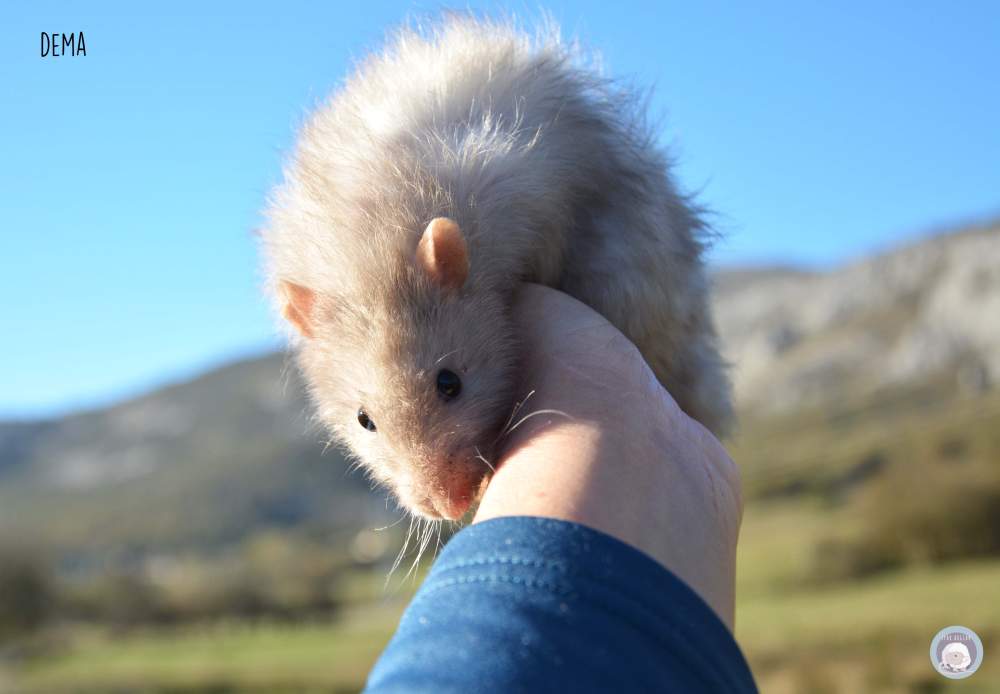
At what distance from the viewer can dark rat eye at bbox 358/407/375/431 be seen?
3.90 m

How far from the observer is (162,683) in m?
64.4

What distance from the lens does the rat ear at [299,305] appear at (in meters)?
4.02

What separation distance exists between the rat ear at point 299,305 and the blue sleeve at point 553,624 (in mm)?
2123

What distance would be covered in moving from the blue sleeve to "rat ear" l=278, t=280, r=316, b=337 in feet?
6.97

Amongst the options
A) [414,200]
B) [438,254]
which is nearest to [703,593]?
[438,254]

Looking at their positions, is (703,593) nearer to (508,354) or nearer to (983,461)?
(508,354)

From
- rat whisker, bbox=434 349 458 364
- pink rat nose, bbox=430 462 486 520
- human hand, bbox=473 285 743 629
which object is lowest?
pink rat nose, bbox=430 462 486 520

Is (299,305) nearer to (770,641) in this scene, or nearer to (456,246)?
(456,246)

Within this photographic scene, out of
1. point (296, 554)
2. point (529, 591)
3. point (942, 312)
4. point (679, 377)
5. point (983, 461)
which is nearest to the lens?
point (529, 591)

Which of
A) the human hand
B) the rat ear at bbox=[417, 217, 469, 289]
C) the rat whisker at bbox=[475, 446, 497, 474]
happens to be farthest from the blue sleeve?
the rat ear at bbox=[417, 217, 469, 289]

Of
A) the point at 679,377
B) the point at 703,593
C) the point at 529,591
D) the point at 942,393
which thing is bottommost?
the point at 942,393

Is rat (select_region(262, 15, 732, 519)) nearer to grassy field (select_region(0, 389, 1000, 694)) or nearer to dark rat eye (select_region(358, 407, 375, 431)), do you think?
dark rat eye (select_region(358, 407, 375, 431))

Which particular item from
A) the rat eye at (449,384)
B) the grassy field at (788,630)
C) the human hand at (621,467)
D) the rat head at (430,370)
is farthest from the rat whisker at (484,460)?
the grassy field at (788,630)

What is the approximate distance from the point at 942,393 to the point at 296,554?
12079 cm
